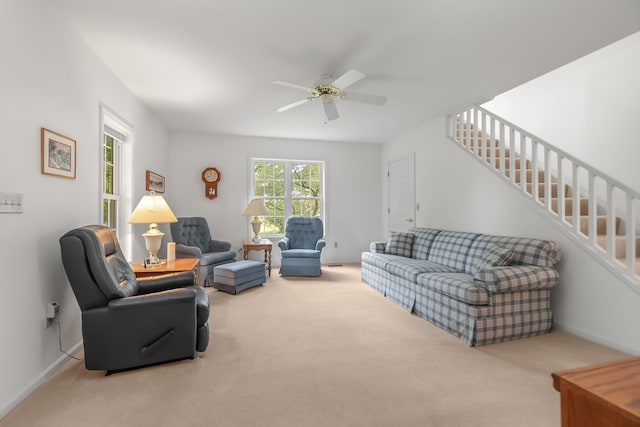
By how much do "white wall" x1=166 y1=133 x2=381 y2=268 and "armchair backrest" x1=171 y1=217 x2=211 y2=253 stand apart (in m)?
0.64

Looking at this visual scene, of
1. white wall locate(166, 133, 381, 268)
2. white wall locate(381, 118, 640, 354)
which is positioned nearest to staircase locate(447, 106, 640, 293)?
white wall locate(381, 118, 640, 354)

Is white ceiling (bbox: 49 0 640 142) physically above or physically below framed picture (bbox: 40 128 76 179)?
above

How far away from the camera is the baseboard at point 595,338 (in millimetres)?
2463

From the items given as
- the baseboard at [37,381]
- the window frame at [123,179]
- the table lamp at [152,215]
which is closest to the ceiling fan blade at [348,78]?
A: the table lamp at [152,215]

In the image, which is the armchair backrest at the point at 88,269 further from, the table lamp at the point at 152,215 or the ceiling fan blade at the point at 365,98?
the ceiling fan blade at the point at 365,98

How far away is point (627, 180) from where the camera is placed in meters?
3.10

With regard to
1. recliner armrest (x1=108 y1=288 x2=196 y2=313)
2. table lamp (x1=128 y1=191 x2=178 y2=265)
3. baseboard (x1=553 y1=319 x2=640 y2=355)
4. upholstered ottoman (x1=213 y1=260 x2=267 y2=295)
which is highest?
table lamp (x1=128 y1=191 x2=178 y2=265)

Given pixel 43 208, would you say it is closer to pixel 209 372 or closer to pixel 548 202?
pixel 209 372

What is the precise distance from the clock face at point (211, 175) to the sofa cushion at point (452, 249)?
154 inches

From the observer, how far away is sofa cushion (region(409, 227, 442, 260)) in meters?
4.38

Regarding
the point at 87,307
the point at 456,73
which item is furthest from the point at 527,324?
the point at 87,307

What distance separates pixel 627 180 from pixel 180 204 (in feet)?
20.0

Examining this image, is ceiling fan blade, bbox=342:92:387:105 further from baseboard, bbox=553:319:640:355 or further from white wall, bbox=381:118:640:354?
baseboard, bbox=553:319:640:355

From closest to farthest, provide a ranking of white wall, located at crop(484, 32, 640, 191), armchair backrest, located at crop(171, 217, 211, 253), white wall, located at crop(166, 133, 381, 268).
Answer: white wall, located at crop(484, 32, 640, 191) < armchair backrest, located at crop(171, 217, 211, 253) < white wall, located at crop(166, 133, 381, 268)
